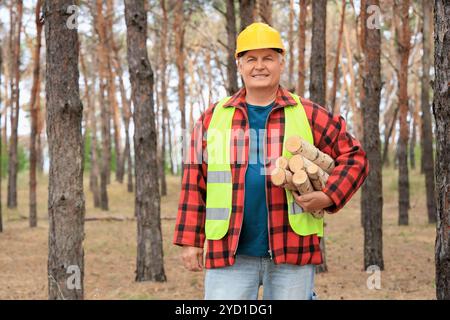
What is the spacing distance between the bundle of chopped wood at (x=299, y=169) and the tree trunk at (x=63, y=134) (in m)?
2.96

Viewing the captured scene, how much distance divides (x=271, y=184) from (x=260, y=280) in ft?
1.64

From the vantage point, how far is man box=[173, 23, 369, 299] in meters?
3.15

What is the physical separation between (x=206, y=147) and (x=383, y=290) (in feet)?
20.6

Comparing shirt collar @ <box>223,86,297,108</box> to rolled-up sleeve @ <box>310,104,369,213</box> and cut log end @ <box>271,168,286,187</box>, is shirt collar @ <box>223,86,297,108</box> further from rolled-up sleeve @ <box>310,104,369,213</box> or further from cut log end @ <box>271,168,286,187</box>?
cut log end @ <box>271,168,286,187</box>

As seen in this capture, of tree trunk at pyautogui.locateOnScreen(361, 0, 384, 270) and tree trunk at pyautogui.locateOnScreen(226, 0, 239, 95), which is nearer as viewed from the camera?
tree trunk at pyautogui.locateOnScreen(361, 0, 384, 270)

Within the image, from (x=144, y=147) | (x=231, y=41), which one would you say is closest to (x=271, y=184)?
(x=144, y=147)

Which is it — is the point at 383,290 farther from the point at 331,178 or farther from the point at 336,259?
the point at 331,178

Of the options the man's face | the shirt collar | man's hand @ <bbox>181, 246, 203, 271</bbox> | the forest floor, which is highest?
the man's face

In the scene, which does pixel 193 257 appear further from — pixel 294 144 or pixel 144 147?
pixel 144 147

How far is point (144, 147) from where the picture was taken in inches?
370

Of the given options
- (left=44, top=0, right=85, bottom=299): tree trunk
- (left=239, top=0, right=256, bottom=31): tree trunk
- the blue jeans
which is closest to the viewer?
the blue jeans

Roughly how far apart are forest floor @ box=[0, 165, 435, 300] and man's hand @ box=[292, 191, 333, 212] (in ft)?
17.9

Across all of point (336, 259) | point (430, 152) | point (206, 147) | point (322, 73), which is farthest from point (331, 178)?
point (430, 152)

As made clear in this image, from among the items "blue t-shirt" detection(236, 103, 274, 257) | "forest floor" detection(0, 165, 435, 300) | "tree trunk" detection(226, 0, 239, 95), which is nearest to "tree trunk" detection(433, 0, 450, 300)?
"blue t-shirt" detection(236, 103, 274, 257)
